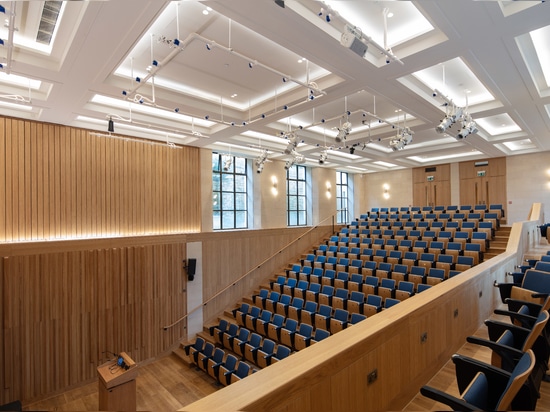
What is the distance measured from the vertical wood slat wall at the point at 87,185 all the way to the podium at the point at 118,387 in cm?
334

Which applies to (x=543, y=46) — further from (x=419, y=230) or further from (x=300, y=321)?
(x=300, y=321)

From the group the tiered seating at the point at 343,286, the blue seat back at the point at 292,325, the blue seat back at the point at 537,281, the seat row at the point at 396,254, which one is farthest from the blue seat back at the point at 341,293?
the blue seat back at the point at 537,281

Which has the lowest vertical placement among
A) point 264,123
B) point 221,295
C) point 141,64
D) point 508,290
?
point 221,295

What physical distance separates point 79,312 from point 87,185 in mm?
2769

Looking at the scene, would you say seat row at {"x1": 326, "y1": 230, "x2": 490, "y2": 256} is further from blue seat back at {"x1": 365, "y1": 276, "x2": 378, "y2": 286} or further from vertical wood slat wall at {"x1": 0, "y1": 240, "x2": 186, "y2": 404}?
vertical wood slat wall at {"x1": 0, "y1": 240, "x2": 186, "y2": 404}

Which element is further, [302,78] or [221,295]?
[221,295]

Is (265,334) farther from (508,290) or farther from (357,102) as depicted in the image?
(357,102)

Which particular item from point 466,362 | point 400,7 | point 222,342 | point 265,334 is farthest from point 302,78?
point 222,342

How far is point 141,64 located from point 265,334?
5.64 metres

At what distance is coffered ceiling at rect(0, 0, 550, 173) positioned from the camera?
3.32m

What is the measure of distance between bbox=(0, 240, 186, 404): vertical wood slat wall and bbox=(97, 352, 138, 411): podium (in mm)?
1716

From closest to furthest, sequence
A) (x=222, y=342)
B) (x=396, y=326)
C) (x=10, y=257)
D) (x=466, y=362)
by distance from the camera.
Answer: (x=466, y=362), (x=396, y=326), (x=10, y=257), (x=222, y=342)

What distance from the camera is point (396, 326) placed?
2.28m

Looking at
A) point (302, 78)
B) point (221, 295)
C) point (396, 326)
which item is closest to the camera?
point (396, 326)
